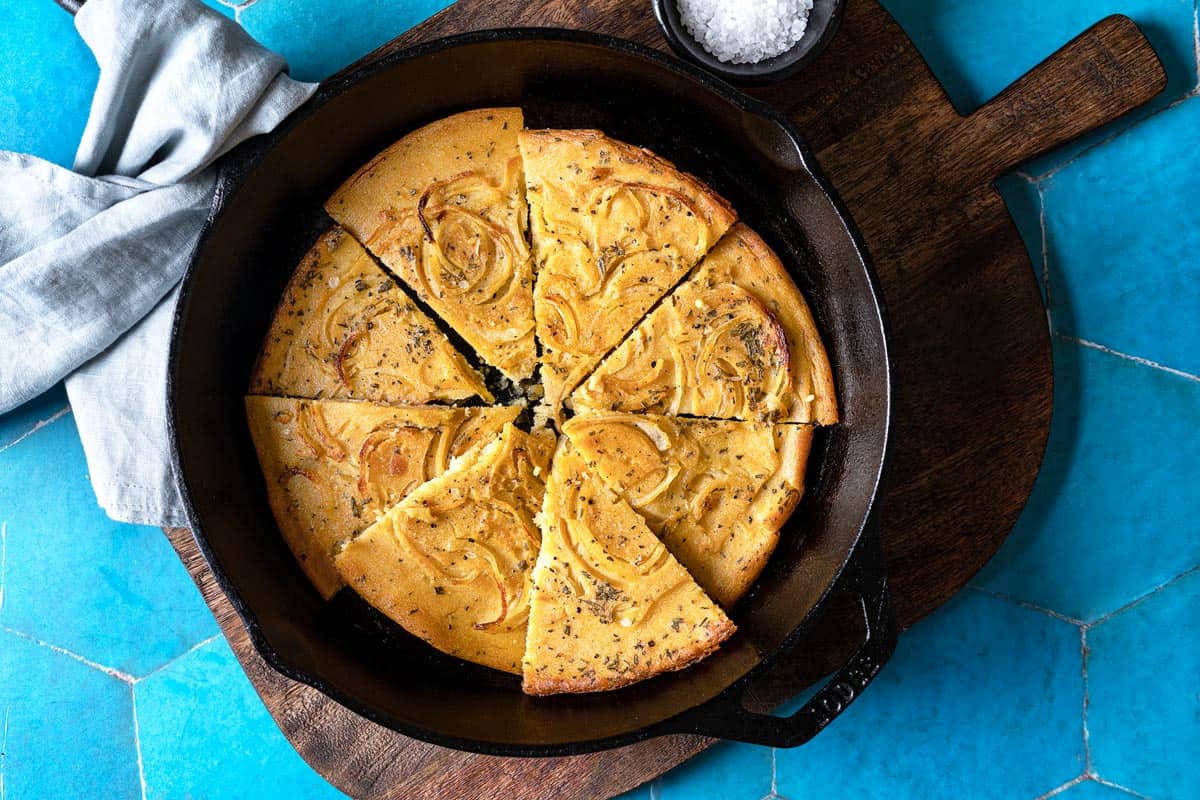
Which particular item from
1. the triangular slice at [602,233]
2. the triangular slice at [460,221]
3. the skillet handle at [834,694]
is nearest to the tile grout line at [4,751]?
the triangular slice at [460,221]

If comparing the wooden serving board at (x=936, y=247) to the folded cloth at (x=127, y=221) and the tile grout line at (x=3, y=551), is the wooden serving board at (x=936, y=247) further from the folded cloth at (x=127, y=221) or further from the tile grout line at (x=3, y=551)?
the tile grout line at (x=3, y=551)

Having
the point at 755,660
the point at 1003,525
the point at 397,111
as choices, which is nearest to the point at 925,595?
the point at 1003,525

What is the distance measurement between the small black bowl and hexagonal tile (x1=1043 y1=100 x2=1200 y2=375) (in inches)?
53.8

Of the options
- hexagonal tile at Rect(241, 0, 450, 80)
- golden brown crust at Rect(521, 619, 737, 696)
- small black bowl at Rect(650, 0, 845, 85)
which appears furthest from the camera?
hexagonal tile at Rect(241, 0, 450, 80)

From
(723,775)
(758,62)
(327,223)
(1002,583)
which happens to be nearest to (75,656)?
(327,223)

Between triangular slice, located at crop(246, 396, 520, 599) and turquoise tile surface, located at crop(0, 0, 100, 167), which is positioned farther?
turquoise tile surface, located at crop(0, 0, 100, 167)

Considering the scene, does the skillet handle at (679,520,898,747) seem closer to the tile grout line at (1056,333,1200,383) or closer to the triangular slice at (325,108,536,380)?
the triangular slice at (325,108,536,380)

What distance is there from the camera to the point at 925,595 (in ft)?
11.1

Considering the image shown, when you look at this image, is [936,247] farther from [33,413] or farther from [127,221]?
[33,413]

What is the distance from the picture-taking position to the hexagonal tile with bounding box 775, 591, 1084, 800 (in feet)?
12.5

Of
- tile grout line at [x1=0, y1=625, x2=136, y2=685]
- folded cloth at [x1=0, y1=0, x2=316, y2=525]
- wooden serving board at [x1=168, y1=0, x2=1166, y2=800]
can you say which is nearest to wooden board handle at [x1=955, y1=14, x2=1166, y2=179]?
wooden serving board at [x1=168, y1=0, x2=1166, y2=800]

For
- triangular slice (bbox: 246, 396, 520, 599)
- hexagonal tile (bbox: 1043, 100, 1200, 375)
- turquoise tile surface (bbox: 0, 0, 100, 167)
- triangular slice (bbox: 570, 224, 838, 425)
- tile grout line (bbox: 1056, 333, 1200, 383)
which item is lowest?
tile grout line (bbox: 1056, 333, 1200, 383)

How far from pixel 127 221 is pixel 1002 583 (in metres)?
3.66

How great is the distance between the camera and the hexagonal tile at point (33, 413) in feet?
12.5
